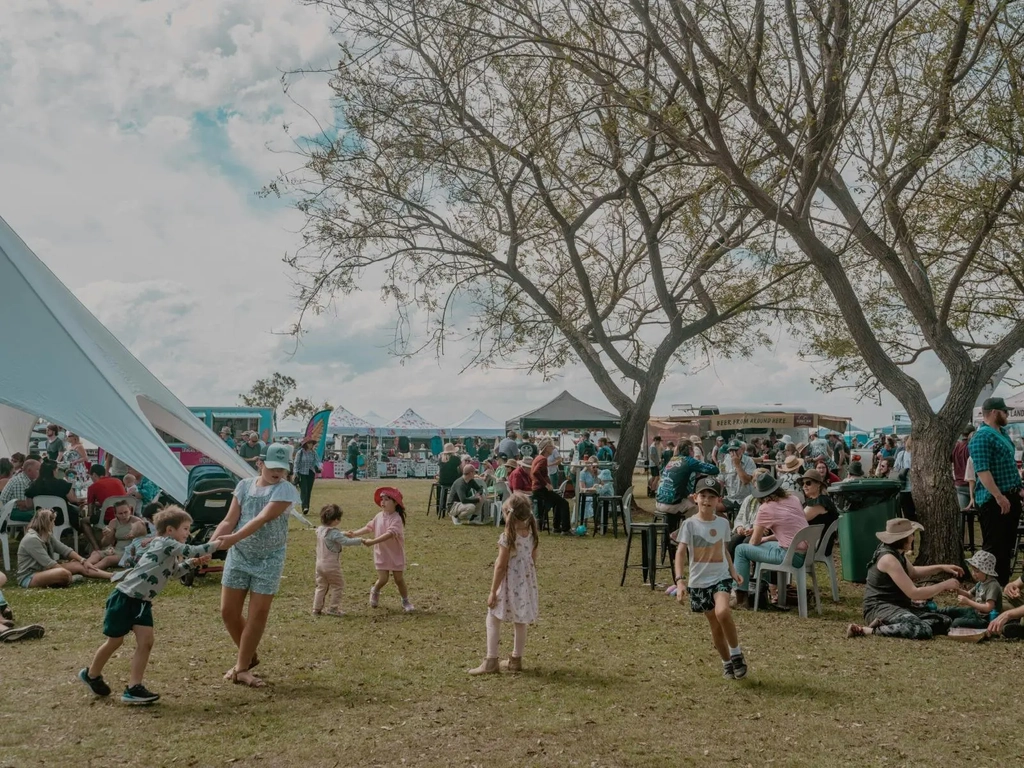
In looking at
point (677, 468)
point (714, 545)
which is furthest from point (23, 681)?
point (677, 468)

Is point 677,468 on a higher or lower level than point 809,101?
lower

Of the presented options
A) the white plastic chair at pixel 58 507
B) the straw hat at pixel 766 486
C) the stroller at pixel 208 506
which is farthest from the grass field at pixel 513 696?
the white plastic chair at pixel 58 507

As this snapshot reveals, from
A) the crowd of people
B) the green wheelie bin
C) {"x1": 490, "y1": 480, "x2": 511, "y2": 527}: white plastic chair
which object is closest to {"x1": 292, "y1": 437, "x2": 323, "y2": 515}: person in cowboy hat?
{"x1": 490, "y1": 480, "x2": 511, "y2": 527}: white plastic chair

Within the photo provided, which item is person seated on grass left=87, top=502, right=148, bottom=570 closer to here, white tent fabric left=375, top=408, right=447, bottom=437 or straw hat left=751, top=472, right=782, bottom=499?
straw hat left=751, top=472, right=782, bottom=499

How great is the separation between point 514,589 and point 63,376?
8.76 m

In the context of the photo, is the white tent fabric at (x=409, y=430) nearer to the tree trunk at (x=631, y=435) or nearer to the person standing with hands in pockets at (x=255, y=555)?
the tree trunk at (x=631, y=435)

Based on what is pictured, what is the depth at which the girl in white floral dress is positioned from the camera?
6.63 metres

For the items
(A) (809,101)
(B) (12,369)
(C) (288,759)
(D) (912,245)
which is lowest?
(C) (288,759)

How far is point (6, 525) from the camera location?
11852mm

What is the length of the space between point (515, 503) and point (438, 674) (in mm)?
1254

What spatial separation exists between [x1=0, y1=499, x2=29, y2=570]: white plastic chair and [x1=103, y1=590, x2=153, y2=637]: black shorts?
660 cm

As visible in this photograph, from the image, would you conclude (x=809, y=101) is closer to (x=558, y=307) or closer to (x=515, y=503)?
(x=515, y=503)

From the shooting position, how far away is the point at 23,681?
20.5ft

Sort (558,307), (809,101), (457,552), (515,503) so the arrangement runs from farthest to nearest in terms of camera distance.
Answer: (558,307), (457,552), (809,101), (515,503)
